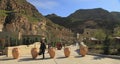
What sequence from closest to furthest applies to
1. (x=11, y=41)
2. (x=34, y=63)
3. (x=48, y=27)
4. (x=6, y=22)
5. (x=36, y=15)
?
(x=34, y=63) < (x=11, y=41) < (x=6, y=22) < (x=48, y=27) < (x=36, y=15)

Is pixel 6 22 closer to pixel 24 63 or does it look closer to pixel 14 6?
pixel 14 6

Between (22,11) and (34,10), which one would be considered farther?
(34,10)

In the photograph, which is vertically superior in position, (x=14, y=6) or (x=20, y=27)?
(x=14, y=6)

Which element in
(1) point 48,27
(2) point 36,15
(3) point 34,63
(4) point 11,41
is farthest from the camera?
(2) point 36,15

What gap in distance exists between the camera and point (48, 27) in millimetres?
174500

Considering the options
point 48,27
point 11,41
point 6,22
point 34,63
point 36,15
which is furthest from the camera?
point 36,15

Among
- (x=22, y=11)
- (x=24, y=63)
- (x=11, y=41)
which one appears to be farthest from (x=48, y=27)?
(x=24, y=63)

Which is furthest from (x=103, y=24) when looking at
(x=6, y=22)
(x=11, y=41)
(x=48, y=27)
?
(x=11, y=41)

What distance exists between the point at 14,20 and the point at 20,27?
4907 mm

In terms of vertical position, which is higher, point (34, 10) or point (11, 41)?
point (34, 10)

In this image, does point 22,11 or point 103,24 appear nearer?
point 22,11

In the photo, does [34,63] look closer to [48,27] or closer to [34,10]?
[48,27]

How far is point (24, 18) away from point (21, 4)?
82.1 ft

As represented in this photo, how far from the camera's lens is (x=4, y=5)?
177 meters
